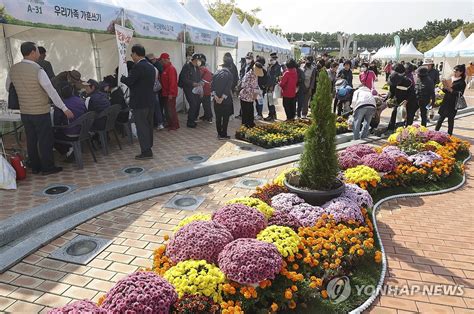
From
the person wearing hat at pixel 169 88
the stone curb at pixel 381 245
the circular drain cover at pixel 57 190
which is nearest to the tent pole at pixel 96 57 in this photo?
the person wearing hat at pixel 169 88

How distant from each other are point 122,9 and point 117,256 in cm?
577

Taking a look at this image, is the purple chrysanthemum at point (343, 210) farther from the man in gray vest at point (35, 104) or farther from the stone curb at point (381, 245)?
the man in gray vest at point (35, 104)

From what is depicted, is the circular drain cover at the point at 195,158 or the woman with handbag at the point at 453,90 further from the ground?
the woman with handbag at the point at 453,90

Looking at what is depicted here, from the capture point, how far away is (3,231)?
3674 millimetres

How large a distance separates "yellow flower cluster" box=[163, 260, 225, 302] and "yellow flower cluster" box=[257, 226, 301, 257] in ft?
1.90

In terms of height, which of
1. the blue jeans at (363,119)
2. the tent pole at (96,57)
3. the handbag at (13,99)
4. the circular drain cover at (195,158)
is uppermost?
the tent pole at (96,57)

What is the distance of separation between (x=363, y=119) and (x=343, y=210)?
5501mm

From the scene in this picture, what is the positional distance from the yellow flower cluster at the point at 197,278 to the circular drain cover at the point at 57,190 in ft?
9.37

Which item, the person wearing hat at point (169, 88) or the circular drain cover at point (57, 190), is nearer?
the circular drain cover at point (57, 190)

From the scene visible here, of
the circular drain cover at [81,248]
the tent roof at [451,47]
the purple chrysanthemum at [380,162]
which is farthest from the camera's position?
the tent roof at [451,47]

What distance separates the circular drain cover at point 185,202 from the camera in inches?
190

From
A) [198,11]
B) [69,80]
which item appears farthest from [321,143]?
[198,11]

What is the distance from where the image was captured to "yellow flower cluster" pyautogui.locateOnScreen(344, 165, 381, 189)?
16.8 feet

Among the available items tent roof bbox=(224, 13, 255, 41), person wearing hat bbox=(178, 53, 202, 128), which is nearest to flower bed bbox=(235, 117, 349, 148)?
person wearing hat bbox=(178, 53, 202, 128)
